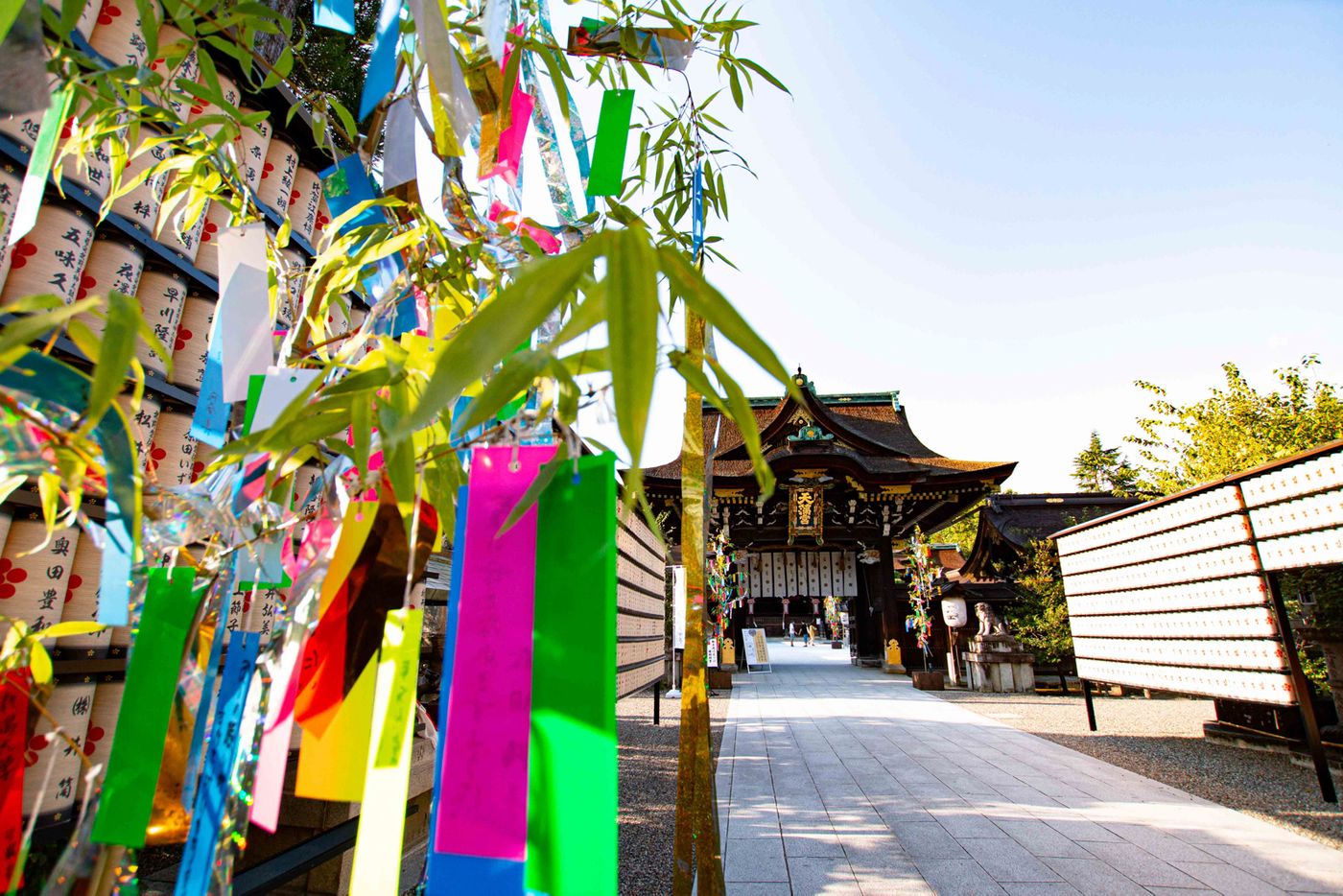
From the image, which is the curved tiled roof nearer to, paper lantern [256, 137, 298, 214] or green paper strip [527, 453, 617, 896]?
paper lantern [256, 137, 298, 214]

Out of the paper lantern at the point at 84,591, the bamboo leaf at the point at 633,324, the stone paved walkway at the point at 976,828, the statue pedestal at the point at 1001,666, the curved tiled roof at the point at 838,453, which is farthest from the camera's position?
the curved tiled roof at the point at 838,453

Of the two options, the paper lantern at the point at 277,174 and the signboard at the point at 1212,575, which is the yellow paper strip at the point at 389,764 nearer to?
the paper lantern at the point at 277,174


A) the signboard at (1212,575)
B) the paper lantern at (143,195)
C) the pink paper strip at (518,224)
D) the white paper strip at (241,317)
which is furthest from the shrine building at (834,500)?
the white paper strip at (241,317)

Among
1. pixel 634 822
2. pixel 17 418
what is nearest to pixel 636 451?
pixel 17 418

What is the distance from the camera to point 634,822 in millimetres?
3588

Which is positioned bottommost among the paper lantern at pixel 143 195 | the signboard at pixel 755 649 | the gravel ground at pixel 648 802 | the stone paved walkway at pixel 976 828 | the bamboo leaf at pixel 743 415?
the gravel ground at pixel 648 802

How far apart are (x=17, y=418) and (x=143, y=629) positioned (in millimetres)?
236

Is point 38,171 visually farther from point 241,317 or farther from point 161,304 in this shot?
point 161,304

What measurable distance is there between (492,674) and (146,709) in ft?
1.00

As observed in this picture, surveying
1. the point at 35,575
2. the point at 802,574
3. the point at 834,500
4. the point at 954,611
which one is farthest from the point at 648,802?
the point at 802,574

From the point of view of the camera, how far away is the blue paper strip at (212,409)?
80 centimetres

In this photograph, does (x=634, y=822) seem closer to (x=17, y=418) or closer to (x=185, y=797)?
(x=185, y=797)

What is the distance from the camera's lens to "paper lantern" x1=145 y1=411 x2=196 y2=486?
1508 millimetres

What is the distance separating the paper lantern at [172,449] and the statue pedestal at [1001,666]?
11871mm
